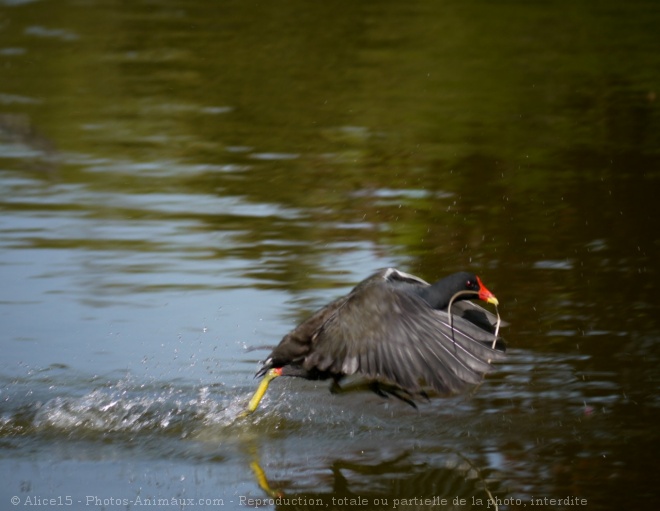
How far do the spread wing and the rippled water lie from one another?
0.47 metres

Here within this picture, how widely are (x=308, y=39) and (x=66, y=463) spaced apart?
9984mm

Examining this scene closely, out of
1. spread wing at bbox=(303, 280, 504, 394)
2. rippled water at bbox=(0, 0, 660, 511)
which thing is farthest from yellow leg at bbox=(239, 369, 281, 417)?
spread wing at bbox=(303, 280, 504, 394)

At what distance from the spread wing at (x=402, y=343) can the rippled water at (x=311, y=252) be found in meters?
0.47

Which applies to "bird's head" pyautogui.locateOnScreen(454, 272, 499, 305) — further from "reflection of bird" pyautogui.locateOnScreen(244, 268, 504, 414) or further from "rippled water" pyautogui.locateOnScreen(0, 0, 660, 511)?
"rippled water" pyautogui.locateOnScreen(0, 0, 660, 511)

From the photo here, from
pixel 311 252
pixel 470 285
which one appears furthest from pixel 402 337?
pixel 311 252

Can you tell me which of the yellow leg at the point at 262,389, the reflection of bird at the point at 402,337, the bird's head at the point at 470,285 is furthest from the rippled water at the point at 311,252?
the bird's head at the point at 470,285

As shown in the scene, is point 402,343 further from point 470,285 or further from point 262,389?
point 262,389

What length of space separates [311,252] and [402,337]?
273cm

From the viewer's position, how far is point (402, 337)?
5.09m

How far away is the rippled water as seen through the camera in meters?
5.34

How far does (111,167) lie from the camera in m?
9.62

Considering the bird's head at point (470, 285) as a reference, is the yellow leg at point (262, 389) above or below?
below

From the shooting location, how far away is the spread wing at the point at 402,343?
4938 mm

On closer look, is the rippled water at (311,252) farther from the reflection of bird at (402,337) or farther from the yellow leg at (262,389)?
the reflection of bird at (402,337)
